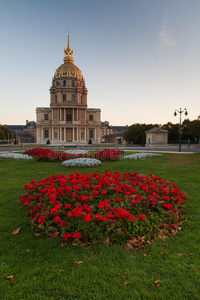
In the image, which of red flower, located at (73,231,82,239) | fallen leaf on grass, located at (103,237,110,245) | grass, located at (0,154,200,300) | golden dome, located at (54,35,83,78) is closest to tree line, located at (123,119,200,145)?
golden dome, located at (54,35,83,78)

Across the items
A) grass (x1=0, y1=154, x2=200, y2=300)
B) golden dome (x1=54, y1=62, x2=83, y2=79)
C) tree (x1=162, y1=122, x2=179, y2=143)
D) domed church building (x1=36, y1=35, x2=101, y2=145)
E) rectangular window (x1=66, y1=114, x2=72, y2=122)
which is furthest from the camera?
golden dome (x1=54, y1=62, x2=83, y2=79)

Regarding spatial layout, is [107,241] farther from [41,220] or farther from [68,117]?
[68,117]

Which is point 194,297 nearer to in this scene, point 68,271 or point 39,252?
point 68,271

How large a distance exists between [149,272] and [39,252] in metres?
2.00

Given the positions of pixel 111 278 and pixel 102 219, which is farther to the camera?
pixel 102 219

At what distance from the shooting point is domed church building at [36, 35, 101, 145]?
7712cm

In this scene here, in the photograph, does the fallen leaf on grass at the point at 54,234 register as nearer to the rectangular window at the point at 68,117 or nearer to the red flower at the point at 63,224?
the red flower at the point at 63,224

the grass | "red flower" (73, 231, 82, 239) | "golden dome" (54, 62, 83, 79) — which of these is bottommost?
the grass

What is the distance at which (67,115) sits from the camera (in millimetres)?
79688

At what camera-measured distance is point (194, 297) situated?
8.84ft

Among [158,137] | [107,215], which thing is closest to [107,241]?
[107,215]

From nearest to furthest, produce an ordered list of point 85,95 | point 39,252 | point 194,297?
point 194,297 < point 39,252 < point 85,95

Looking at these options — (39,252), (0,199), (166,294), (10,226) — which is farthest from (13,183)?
(166,294)

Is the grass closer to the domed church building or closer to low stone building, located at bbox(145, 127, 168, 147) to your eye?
low stone building, located at bbox(145, 127, 168, 147)
